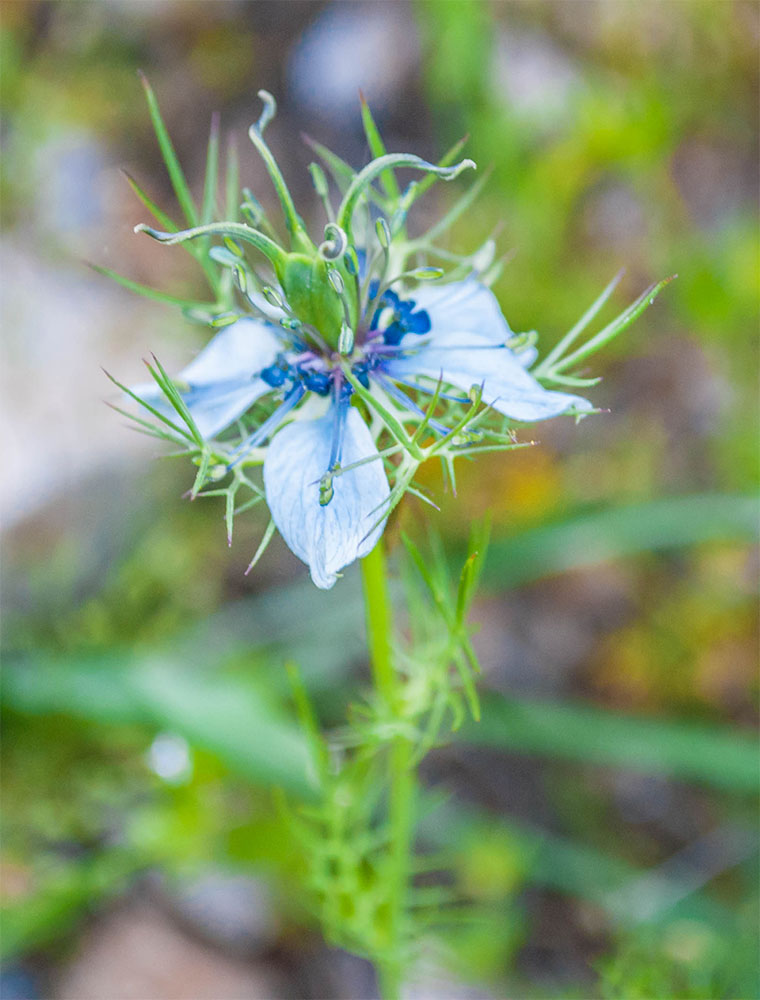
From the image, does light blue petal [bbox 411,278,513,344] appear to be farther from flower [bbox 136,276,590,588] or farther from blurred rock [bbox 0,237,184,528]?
blurred rock [bbox 0,237,184,528]

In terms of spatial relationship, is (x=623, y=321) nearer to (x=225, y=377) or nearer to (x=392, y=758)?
(x=225, y=377)

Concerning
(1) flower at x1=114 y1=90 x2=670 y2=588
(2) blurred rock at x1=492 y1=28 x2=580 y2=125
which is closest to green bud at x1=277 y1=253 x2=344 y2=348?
(1) flower at x1=114 y1=90 x2=670 y2=588

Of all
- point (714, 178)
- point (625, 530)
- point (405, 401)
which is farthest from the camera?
point (714, 178)

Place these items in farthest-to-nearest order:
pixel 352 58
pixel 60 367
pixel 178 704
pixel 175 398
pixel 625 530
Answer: pixel 352 58 < pixel 60 367 < pixel 625 530 < pixel 178 704 < pixel 175 398

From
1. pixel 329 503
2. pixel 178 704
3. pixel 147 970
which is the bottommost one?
pixel 147 970

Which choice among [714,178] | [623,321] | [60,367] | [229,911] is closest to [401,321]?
[623,321]

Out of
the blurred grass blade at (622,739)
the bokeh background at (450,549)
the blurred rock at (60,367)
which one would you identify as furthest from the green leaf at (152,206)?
the blurred rock at (60,367)

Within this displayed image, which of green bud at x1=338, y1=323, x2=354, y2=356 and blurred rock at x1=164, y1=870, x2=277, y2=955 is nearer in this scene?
green bud at x1=338, y1=323, x2=354, y2=356
